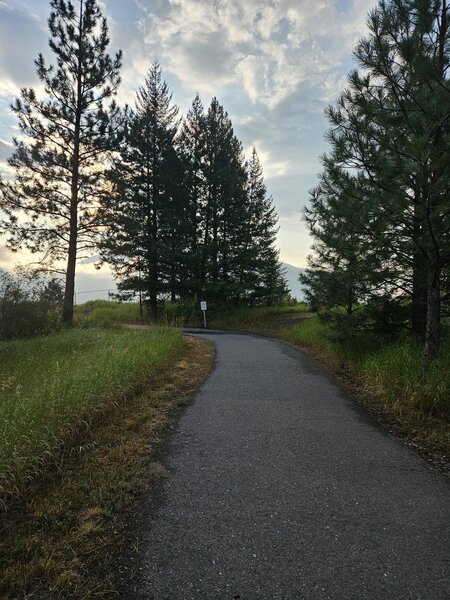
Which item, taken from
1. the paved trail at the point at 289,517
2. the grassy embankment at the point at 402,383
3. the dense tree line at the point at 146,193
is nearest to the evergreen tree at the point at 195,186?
the dense tree line at the point at 146,193

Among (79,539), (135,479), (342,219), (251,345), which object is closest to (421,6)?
(342,219)

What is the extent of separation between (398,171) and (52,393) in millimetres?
5423

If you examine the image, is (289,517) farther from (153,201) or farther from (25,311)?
(153,201)

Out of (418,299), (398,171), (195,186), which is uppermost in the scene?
(195,186)

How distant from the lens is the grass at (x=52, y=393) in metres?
2.94

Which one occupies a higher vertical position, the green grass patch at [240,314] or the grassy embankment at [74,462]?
the green grass patch at [240,314]

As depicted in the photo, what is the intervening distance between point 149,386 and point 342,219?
469cm

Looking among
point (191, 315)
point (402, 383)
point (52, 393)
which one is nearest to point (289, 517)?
point (52, 393)

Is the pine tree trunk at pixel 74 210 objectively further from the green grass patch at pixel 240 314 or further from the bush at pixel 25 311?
the green grass patch at pixel 240 314

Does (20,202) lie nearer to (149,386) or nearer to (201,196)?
(201,196)

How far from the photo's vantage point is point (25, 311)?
427 inches

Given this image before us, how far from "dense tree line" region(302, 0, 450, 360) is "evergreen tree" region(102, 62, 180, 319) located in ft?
42.8

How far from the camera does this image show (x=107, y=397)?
173 inches

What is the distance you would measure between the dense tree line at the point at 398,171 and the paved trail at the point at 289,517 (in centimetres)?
276
